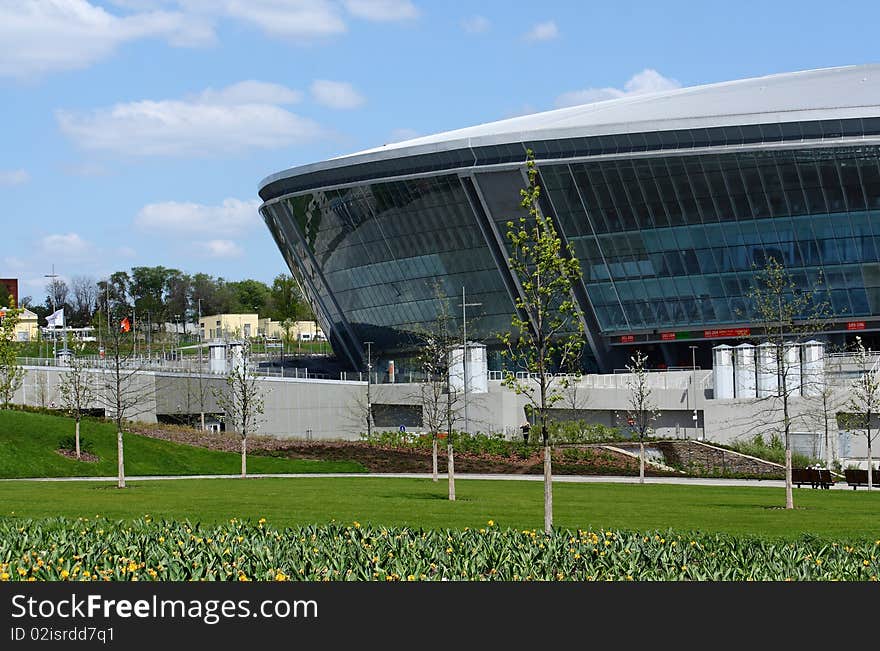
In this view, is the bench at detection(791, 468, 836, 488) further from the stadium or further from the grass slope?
the stadium

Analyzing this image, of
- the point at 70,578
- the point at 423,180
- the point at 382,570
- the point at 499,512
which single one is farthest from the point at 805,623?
the point at 423,180

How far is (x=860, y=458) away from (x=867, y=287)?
57.1 feet

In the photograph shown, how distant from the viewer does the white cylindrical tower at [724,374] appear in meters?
71.4

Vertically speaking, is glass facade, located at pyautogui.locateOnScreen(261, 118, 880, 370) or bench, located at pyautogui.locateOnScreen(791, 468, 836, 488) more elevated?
glass facade, located at pyautogui.locateOnScreen(261, 118, 880, 370)

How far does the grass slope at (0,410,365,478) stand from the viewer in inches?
1966

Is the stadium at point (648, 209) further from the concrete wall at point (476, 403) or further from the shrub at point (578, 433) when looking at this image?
the shrub at point (578, 433)

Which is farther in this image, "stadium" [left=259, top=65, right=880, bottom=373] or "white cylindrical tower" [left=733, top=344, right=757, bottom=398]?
"stadium" [left=259, top=65, right=880, bottom=373]

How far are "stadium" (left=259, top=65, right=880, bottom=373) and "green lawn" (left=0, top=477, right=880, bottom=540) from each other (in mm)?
33209

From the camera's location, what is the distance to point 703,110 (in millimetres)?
76812

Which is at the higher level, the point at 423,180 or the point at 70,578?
the point at 423,180

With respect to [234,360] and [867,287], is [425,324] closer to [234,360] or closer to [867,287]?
[234,360]

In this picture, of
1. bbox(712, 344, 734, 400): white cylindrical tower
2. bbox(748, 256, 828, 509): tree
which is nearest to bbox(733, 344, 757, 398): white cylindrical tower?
bbox(712, 344, 734, 400): white cylindrical tower

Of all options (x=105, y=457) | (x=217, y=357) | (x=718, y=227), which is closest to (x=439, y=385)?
(x=105, y=457)

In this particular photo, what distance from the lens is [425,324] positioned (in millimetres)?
90875
